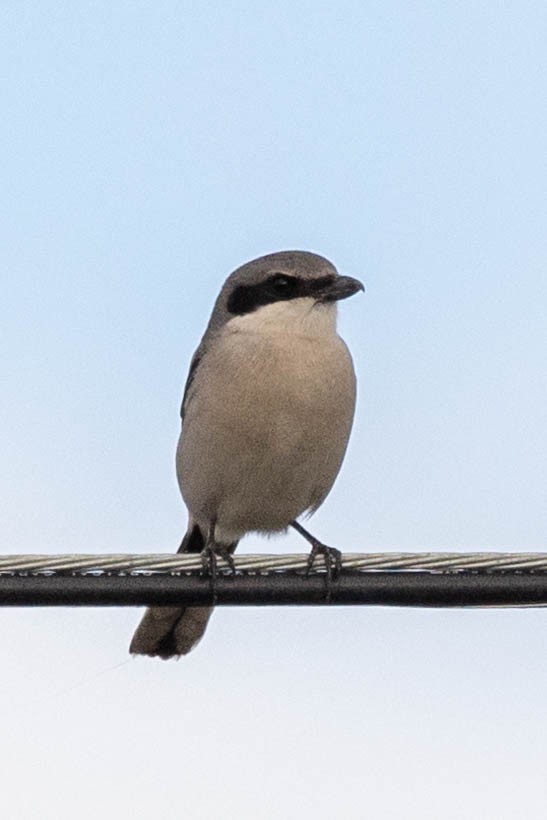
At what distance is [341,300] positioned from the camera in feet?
26.0

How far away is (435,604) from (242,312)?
3321 millimetres

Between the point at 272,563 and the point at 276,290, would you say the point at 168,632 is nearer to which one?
the point at 276,290

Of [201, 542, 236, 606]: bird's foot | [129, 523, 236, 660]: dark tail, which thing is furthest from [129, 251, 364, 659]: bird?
[201, 542, 236, 606]: bird's foot

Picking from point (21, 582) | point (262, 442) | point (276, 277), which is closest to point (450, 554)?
point (21, 582)

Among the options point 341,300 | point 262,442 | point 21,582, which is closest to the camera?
point 21,582

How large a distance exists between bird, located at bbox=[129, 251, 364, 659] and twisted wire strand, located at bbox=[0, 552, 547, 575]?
1.92m

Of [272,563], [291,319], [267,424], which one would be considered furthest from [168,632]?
[272,563]

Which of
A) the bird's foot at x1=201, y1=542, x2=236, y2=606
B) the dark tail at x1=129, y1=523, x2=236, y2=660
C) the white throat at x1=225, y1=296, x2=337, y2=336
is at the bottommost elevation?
the dark tail at x1=129, y1=523, x2=236, y2=660

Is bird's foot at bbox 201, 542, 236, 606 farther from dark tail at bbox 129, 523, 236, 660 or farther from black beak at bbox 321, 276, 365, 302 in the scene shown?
Answer: black beak at bbox 321, 276, 365, 302

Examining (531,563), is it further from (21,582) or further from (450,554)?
(21,582)

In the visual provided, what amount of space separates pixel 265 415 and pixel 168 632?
1.27m

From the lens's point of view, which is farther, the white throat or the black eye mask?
the black eye mask

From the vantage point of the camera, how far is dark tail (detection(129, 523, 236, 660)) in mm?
7496

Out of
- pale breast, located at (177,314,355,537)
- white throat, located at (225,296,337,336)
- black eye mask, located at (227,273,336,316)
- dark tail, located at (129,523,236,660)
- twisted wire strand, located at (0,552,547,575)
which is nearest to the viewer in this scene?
twisted wire strand, located at (0,552,547,575)
